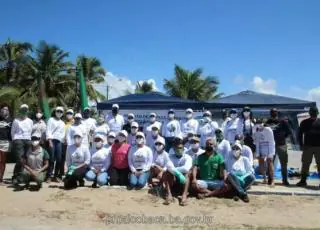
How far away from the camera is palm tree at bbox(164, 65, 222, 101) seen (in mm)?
38469

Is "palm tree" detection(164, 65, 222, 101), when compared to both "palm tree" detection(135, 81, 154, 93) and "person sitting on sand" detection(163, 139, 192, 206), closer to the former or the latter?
"palm tree" detection(135, 81, 154, 93)

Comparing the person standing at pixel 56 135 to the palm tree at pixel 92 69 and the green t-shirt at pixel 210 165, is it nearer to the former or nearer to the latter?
the green t-shirt at pixel 210 165

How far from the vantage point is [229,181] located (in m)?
9.44

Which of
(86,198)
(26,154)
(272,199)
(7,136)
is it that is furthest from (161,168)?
(7,136)

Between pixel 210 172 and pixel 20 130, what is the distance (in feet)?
15.1

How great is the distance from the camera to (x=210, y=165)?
9602mm

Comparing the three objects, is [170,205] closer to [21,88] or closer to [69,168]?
[69,168]

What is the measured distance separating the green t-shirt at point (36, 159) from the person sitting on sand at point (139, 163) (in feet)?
6.69

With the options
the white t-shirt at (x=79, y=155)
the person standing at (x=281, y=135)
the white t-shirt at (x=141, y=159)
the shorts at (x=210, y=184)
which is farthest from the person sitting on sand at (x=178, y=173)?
the person standing at (x=281, y=135)

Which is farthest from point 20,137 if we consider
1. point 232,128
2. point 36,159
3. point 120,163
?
point 232,128

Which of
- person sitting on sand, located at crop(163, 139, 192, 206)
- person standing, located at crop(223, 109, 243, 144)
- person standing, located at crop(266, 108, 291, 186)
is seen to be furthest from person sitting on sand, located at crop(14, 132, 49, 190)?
person standing, located at crop(266, 108, 291, 186)

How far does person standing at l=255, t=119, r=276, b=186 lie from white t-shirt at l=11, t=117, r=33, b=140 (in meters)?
5.69

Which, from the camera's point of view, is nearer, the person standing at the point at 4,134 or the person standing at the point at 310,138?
the person standing at the point at 4,134

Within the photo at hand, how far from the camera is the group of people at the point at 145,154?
9516 millimetres
